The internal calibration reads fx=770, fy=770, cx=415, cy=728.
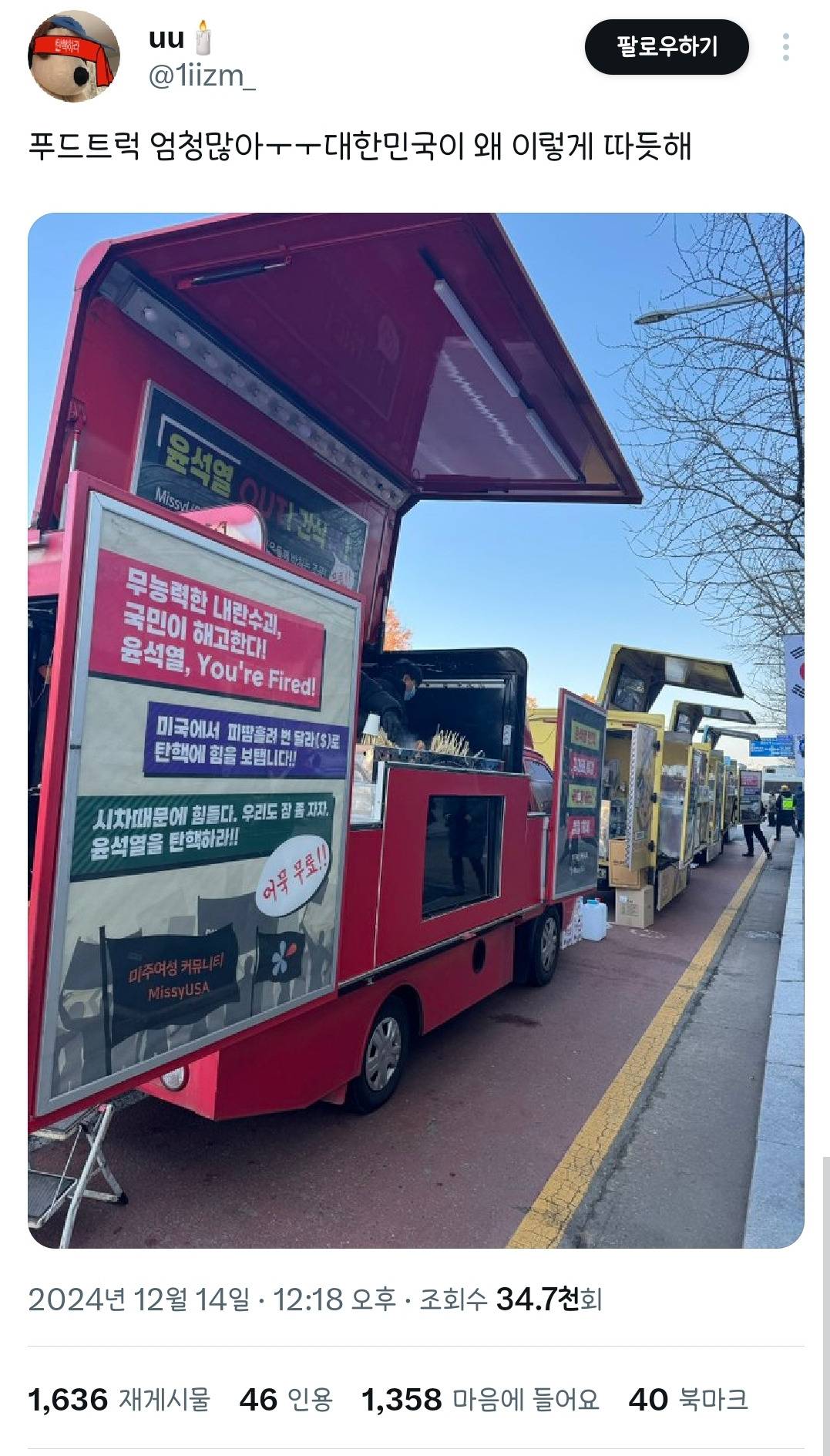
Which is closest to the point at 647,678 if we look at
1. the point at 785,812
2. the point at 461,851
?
the point at 461,851

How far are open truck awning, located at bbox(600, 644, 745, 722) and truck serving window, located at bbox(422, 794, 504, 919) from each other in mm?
5292

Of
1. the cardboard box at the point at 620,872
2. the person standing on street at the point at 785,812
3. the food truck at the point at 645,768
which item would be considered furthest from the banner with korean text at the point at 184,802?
the person standing on street at the point at 785,812

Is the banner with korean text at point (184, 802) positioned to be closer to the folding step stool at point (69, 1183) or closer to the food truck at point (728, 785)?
the folding step stool at point (69, 1183)

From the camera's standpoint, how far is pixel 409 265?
9.86 ft

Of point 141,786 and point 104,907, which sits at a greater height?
point 141,786

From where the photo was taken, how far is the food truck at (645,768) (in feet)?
28.7

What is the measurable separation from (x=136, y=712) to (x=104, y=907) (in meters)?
0.49

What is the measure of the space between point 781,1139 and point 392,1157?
159 cm

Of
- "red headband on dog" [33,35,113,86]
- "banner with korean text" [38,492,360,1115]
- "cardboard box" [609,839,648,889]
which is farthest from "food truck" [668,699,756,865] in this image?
"red headband on dog" [33,35,113,86]

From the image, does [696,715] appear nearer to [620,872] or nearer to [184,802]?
[620,872]

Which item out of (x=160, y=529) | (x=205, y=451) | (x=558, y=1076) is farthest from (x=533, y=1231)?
(x=205, y=451)

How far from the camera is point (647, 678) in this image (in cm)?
1043

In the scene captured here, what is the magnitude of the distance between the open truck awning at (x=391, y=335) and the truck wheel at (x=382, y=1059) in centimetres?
264

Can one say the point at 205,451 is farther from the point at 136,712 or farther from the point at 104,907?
the point at 104,907
